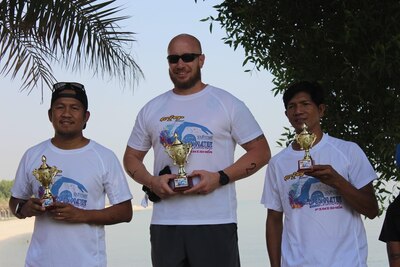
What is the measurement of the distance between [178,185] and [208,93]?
0.60 metres

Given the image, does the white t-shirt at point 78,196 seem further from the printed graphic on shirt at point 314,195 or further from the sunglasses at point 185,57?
the printed graphic on shirt at point 314,195

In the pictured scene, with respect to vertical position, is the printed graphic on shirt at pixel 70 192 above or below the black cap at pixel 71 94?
below

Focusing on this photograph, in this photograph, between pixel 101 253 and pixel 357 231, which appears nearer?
pixel 357 231

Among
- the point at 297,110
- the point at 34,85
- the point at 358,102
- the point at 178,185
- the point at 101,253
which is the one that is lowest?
the point at 101,253

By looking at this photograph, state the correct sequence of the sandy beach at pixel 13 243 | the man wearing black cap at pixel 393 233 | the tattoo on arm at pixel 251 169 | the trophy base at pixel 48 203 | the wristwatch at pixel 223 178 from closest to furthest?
the man wearing black cap at pixel 393 233
the trophy base at pixel 48 203
the wristwatch at pixel 223 178
the tattoo on arm at pixel 251 169
the sandy beach at pixel 13 243

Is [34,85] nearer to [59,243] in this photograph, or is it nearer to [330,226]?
[59,243]

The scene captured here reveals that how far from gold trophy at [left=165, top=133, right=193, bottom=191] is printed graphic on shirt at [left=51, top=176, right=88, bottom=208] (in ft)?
1.63

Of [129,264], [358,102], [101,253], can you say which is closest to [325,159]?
[101,253]

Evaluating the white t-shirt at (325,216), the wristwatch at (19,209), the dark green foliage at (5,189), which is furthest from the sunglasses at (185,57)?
the dark green foliage at (5,189)

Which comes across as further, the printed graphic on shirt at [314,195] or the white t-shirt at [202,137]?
the white t-shirt at [202,137]

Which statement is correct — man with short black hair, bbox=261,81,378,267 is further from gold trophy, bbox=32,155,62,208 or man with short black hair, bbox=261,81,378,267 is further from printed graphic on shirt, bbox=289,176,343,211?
gold trophy, bbox=32,155,62,208

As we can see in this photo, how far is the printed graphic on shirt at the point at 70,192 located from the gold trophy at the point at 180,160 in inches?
19.6

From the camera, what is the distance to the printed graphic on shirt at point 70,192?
4926mm

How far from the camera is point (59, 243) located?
4.88m
